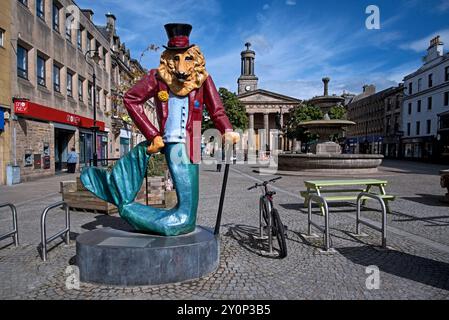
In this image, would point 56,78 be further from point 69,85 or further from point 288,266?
point 288,266

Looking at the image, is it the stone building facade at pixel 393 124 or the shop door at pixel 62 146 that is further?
the stone building facade at pixel 393 124

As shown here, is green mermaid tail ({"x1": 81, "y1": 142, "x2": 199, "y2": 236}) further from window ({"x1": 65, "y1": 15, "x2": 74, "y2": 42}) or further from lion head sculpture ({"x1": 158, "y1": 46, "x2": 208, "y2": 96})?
window ({"x1": 65, "y1": 15, "x2": 74, "y2": 42})

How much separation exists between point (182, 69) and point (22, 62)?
47.4 ft

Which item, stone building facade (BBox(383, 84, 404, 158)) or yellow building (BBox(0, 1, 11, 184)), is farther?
stone building facade (BBox(383, 84, 404, 158))

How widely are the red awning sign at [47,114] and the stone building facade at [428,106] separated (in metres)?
35.9

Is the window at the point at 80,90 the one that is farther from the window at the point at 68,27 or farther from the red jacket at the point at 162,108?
the red jacket at the point at 162,108

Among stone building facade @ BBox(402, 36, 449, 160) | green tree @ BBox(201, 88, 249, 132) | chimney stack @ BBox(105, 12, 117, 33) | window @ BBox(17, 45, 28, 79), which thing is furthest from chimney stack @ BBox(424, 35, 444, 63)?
window @ BBox(17, 45, 28, 79)

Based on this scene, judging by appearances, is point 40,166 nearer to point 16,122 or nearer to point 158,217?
point 16,122

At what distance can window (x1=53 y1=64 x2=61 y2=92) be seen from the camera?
18000 millimetres

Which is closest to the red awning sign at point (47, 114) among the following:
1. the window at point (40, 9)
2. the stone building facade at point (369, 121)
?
the window at point (40, 9)

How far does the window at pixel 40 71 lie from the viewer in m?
16.3

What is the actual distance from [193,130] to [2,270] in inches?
123

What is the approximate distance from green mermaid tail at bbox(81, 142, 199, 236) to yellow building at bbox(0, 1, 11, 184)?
12.0 meters
